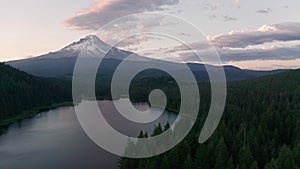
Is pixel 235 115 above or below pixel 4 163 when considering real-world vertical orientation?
above

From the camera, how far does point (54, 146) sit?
201 feet

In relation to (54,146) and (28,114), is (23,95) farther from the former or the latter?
(54,146)

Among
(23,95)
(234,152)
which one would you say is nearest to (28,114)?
(23,95)

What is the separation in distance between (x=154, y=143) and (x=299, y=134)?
27.0 meters

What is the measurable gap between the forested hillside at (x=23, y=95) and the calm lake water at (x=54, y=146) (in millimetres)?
8484

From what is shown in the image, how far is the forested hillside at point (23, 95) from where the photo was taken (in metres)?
96.8

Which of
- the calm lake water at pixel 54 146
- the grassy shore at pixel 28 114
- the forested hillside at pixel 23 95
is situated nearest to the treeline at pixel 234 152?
the calm lake water at pixel 54 146

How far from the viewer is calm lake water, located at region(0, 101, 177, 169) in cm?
4928

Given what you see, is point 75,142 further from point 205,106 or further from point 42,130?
point 205,106

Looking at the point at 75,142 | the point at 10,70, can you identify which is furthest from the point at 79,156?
the point at 10,70

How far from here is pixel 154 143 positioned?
42.9m

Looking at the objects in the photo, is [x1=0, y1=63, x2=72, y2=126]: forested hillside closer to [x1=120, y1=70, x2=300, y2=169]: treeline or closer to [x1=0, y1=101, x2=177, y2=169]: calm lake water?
[x1=0, y1=101, x2=177, y2=169]: calm lake water

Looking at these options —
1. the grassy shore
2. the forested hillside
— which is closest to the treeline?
Result: the grassy shore

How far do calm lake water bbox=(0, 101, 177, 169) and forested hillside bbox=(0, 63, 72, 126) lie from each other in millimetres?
8484
